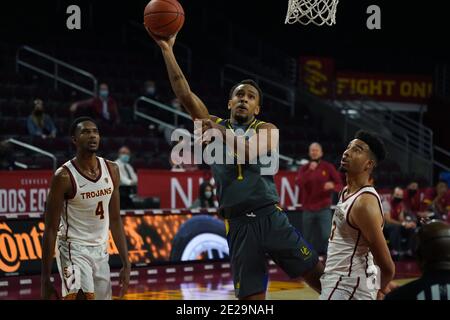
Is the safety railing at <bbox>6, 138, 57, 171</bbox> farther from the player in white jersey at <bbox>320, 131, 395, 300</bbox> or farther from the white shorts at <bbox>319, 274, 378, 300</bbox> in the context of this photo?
the white shorts at <bbox>319, 274, 378, 300</bbox>

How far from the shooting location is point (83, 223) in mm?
6930

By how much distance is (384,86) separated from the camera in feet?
88.3

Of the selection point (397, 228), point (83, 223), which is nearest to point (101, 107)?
point (397, 228)

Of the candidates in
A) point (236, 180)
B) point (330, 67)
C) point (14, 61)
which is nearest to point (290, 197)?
point (14, 61)

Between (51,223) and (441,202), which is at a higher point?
(441,202)

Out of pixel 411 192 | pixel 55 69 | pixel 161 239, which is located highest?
pixel 55 69

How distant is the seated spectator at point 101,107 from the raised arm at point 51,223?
11.6 meters

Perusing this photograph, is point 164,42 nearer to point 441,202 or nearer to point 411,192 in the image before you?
point 441,202

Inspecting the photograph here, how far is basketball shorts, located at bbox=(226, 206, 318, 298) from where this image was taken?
6762mm

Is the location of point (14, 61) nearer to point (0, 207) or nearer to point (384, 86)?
point (0, 207)

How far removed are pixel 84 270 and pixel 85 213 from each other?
436mm

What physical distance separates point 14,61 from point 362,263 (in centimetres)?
1569

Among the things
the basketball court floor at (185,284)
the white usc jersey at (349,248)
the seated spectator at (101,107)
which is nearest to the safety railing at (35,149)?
the seated spectator at (101,107)
